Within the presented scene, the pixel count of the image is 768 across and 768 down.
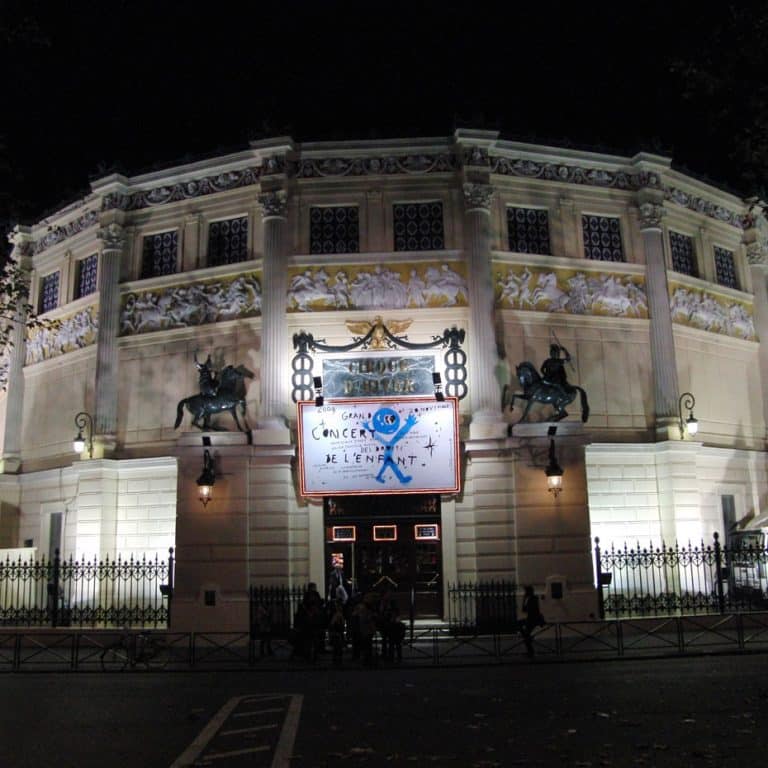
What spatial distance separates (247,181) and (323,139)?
297cm

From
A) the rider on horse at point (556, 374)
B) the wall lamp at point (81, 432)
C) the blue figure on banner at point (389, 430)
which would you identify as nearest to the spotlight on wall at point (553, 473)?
the rider on horse at point (556, 374)

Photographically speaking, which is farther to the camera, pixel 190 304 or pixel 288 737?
pixel 190 304

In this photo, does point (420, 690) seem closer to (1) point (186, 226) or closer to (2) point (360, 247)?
(2) point (360, 247)

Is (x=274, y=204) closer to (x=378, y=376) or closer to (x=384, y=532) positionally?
(x=378, y=376)

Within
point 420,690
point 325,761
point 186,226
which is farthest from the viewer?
point 186,226

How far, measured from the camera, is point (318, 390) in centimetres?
2648

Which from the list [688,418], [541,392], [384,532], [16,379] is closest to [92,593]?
[384,532]

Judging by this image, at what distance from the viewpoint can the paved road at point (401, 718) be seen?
9.33 meters

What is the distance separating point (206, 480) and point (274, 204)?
9.42 metres

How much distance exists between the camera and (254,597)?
2358 cm

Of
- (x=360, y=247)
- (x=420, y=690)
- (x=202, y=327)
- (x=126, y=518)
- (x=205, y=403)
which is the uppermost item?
(x=360, y=247)

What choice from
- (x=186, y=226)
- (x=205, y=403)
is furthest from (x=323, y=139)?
(x=205, y=403)

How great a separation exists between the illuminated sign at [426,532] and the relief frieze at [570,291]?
7.57m

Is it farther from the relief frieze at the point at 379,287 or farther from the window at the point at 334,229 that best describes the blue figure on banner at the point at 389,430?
the window at the point at 334,229
